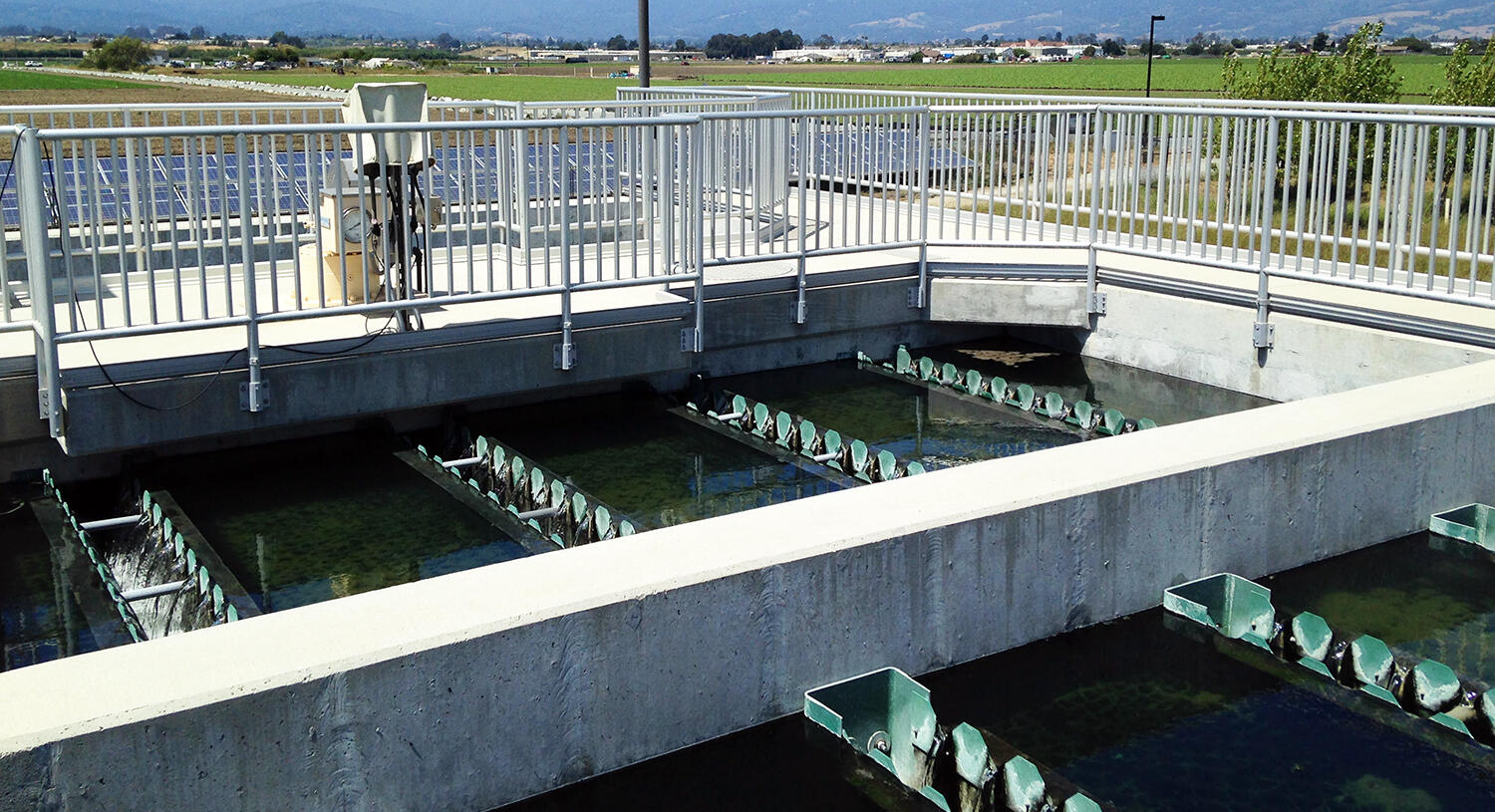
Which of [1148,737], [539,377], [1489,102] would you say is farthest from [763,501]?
[1489,102]

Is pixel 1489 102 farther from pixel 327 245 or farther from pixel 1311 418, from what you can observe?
pixel 327 245

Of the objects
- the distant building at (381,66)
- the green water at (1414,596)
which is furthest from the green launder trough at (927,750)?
the distant building at (381,66)

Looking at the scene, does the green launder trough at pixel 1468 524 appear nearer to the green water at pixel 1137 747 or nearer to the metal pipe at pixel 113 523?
the green water at pixel 1137 747

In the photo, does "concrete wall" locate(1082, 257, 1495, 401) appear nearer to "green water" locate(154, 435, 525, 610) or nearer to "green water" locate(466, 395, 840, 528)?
"green water" locate(466, 395, 840, 528)

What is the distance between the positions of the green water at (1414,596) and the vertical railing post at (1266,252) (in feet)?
10.9

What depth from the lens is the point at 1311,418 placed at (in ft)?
23.7

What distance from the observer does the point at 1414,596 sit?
6820mm

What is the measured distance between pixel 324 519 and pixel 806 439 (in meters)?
3.17

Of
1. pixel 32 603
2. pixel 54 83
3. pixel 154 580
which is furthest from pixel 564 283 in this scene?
pixel 54 83

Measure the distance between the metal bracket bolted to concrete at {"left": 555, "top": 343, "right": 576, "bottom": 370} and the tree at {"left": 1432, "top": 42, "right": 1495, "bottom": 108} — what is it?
1585cm

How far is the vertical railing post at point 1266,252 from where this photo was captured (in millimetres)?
9992

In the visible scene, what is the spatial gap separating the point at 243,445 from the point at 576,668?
17.4ft

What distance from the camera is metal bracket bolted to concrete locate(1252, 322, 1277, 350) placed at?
10.6 meters

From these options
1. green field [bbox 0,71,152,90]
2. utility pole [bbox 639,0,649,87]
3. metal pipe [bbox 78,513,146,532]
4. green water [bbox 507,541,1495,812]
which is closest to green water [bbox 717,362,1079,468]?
green water [bbox 507,541,1495,812]
